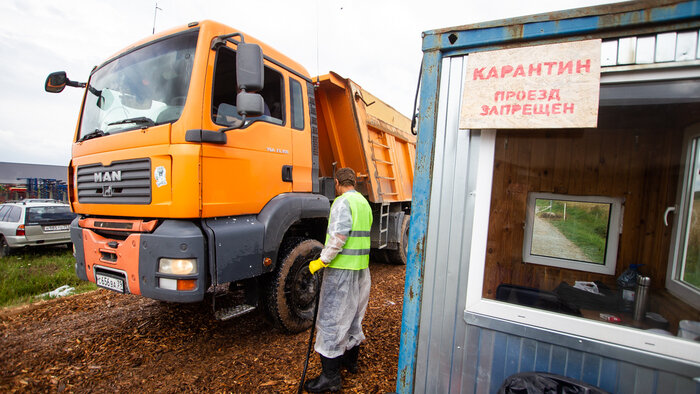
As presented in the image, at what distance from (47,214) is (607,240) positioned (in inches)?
404

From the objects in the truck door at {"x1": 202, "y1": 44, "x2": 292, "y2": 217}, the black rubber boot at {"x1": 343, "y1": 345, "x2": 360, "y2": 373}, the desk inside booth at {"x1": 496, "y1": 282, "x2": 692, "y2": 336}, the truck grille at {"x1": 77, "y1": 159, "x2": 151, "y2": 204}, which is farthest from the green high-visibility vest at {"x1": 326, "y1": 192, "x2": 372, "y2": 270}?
the truck grille at {"x1": 77, "y1": 159, "x2": 151, "y2": 204}

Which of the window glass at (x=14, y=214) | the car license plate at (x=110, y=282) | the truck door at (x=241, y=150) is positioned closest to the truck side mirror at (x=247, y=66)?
the truck door at (x=241, y=150)

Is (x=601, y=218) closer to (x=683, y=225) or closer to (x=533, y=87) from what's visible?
(x=683, y=225)

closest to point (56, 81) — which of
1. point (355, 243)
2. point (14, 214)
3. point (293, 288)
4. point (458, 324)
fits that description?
point (293, 288)

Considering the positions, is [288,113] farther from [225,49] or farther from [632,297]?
[632,297]

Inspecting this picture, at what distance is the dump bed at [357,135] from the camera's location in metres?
4.05

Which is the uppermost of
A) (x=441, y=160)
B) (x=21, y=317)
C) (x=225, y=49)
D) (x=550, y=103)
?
(x=225, y=49)

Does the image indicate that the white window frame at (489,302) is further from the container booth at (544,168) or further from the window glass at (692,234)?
the window glass at (692,234)

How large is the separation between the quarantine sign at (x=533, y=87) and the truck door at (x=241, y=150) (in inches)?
70.0

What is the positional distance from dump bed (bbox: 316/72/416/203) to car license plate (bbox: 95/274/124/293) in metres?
2.66

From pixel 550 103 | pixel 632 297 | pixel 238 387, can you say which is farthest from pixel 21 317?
pixel 632 297

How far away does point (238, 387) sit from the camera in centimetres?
234

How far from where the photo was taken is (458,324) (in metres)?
1.59

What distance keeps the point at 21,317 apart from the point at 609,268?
5978 mm
